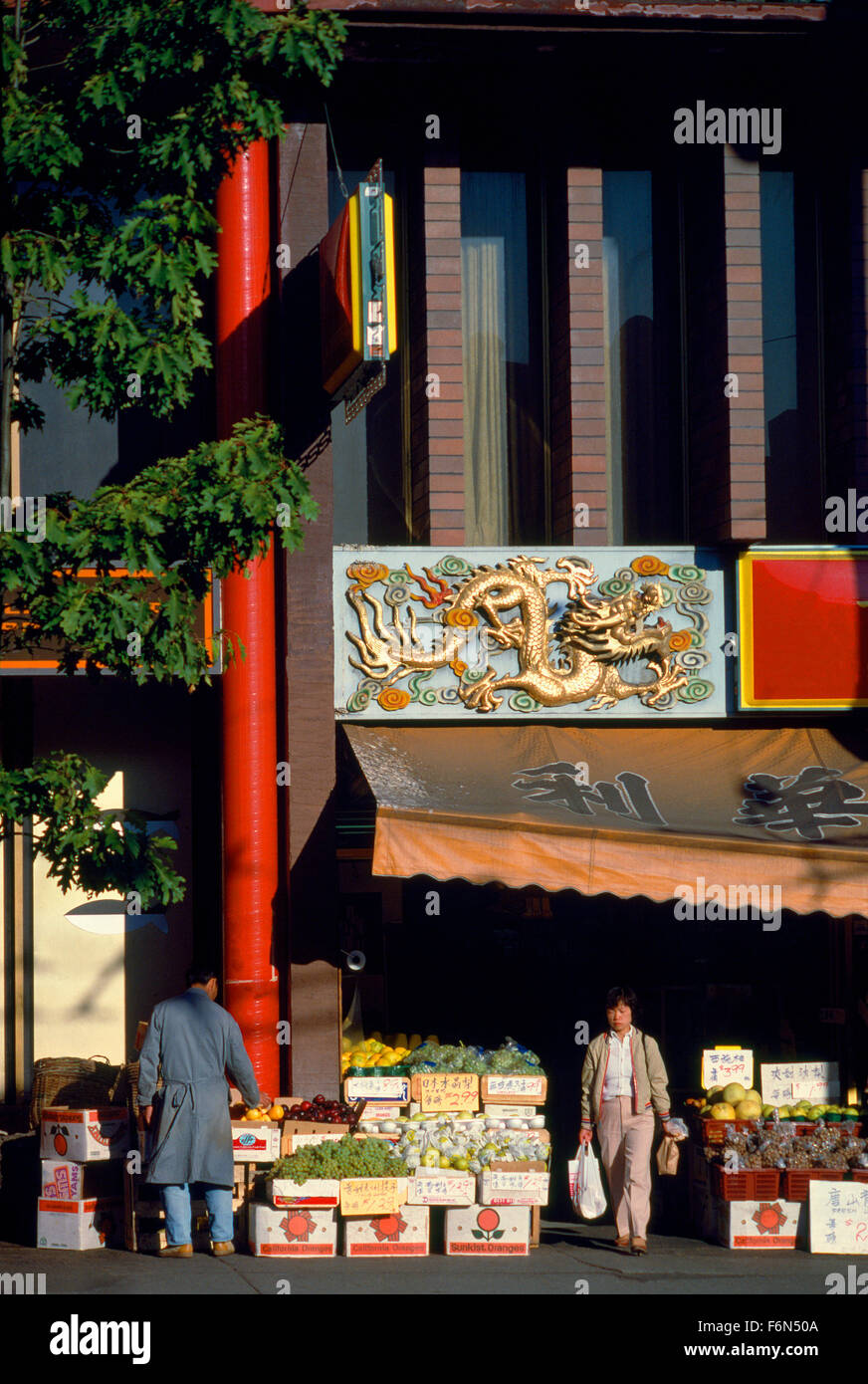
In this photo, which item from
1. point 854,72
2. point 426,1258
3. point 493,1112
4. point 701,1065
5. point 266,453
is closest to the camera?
point 266,453

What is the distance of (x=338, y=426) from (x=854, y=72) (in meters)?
4.75

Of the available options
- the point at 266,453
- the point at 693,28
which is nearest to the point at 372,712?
the point at 266,453

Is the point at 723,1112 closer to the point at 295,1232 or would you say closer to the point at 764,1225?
the point at 764,1225

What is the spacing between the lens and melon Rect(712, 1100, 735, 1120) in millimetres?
10883

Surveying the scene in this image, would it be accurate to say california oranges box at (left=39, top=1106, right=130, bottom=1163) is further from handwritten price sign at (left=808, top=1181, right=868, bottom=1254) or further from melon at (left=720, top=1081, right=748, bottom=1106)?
handwritten price sign at (left=808, top=1181, right=868, bottom=1254)

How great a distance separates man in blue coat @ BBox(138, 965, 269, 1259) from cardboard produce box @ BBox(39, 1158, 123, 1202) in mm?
559

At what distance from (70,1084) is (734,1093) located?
447 centimetres

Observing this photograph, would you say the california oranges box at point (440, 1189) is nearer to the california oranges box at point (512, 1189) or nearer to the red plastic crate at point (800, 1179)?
the california oranges box at point (512, 1189)

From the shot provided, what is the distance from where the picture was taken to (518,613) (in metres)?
12.0

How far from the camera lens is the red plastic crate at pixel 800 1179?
10.3m

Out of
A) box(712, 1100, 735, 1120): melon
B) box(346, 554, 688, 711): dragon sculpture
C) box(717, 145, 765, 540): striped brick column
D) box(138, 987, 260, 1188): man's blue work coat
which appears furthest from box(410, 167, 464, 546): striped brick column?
box(712, 1100, 735, 1120): melon

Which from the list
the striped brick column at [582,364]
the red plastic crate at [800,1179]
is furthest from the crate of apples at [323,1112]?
the striped brick column at [582,364]

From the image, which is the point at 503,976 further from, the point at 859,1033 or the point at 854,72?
the point at 854,72

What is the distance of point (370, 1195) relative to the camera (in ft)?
32.2
